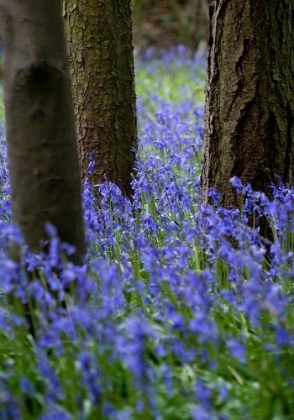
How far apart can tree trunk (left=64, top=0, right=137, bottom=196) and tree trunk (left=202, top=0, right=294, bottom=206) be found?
954 millimetres

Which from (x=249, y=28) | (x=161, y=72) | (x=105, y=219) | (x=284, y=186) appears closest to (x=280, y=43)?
(x=249, y=28)

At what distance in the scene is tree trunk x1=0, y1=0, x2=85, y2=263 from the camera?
2.61 m

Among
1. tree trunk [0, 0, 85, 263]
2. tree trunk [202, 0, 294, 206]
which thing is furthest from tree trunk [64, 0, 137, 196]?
tree trunk [0, 0, 85, 263]

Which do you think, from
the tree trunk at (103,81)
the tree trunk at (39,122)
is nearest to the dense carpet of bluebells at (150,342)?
the tree trunk at (39,122)

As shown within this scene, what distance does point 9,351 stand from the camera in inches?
106

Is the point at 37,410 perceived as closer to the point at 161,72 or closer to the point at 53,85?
the point at 53,85

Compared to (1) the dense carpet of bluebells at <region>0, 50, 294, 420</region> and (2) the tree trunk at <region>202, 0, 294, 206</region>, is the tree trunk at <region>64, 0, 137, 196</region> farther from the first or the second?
(1) the dense carpet of bluebells at <region>0, 50, 294, 420</region>

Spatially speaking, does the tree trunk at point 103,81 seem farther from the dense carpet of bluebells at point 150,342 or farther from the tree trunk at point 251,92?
the dense carpet of bluebells at point 150,342

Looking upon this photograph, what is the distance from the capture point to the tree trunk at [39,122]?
8.57 feet

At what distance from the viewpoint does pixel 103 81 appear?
4496mm

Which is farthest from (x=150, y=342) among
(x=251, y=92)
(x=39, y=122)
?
(x=251, y=92)

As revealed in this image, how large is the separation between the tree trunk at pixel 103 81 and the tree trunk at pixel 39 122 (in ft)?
5.75

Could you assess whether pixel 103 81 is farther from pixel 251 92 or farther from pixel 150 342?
pixel 150 342

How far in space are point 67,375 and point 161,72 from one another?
38.6 ft
